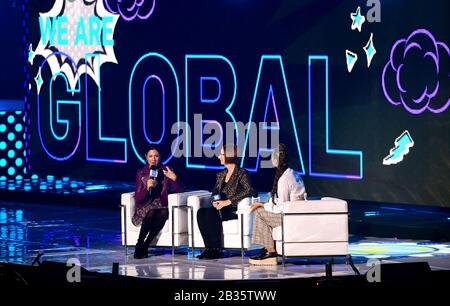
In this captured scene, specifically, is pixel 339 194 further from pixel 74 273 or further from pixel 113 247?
pixel 74 273

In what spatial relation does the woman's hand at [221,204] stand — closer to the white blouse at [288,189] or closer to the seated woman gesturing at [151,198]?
the seated woman gesturing at [151,198]

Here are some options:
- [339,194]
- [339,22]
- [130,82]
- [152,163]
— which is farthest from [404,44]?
[130,82]

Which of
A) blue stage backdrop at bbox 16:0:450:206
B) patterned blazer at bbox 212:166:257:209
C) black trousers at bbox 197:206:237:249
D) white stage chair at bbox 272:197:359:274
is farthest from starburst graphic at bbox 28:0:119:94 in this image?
white stage chair at bbox 272:197:359:274

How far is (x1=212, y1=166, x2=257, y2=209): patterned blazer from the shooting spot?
14477mm

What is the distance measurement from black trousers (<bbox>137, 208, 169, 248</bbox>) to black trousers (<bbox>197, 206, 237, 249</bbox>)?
18.2 inches

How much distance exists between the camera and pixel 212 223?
566 inches

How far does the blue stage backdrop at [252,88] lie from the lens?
1761 centimetres

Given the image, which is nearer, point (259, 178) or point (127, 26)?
point (259, 178)

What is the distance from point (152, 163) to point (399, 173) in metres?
4.20

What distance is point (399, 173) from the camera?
58.5 ft

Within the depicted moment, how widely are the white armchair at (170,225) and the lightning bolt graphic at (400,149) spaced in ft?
12.7

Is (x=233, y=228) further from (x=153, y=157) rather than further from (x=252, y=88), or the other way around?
(x=252, y=88)

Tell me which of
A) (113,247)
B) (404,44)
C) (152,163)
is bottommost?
(113,247)

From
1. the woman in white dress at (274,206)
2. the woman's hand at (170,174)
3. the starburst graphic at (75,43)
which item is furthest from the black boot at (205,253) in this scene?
the starburst graphic at (75,43)
